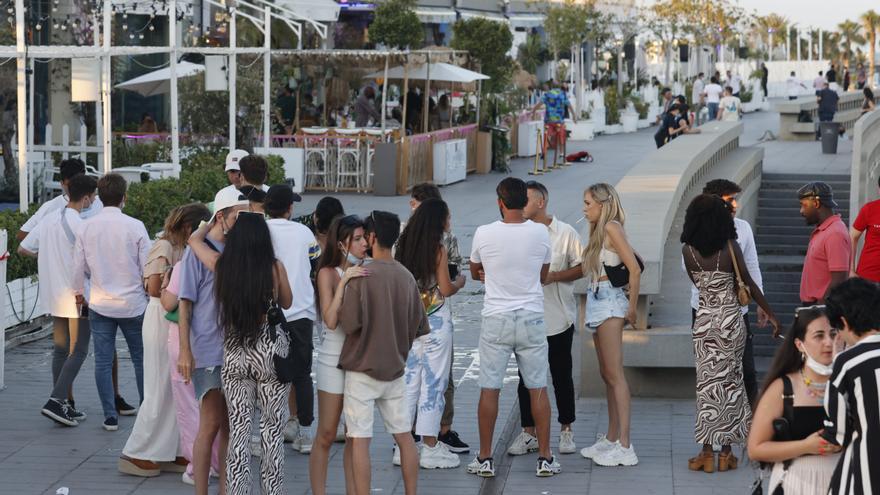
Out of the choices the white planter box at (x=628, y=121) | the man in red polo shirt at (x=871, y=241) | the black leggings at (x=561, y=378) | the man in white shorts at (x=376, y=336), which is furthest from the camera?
the white planter box at (x=628, y=121)

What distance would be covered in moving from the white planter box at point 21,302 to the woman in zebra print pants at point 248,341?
5.43 metres

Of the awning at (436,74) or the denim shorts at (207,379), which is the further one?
the awning at (436,74)

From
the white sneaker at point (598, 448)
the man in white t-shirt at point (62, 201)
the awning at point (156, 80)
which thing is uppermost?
the awning at point (156, 80)

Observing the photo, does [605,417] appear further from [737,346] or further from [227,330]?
[227,330]

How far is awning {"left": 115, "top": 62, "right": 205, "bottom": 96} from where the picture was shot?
78.5 ft

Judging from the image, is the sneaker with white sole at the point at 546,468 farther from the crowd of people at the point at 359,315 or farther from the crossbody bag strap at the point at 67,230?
the crossbody bag strap at the point at 67,230

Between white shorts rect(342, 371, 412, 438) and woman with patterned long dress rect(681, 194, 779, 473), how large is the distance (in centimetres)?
202

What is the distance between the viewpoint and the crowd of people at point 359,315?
23.4ft

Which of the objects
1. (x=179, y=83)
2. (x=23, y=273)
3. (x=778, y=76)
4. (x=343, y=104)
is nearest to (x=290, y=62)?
(x=179, y=83)

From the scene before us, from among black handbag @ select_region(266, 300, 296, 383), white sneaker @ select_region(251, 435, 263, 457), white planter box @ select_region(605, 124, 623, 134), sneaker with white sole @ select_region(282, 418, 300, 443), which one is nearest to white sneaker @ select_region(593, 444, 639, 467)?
sneaker with white sole @ select_region(282, 418, 300, 443)

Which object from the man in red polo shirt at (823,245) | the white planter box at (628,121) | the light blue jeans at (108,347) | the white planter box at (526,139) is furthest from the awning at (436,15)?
the light blue jeans at (108,347)

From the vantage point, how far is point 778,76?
3273 inches

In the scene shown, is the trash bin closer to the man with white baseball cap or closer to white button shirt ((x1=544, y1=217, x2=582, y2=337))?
the man with white baseball cap

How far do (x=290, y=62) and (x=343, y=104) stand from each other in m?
3.97
